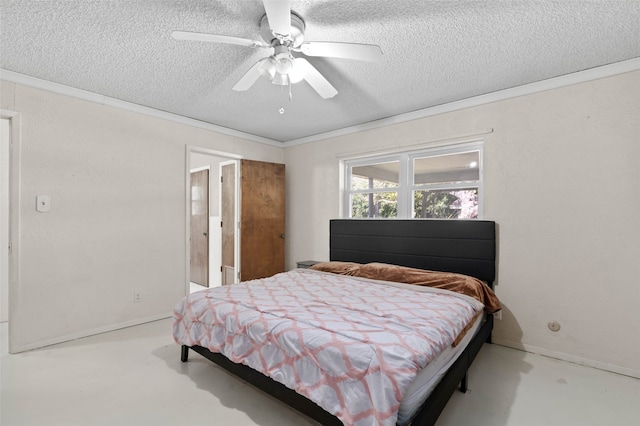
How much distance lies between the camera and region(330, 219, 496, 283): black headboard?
9.56ft

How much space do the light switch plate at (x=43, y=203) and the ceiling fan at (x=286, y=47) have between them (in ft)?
7.17

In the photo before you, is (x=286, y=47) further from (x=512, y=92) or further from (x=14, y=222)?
(x=14, y=222)

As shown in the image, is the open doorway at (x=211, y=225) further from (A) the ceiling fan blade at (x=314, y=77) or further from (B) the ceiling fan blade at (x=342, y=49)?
(B) the ceiling fan blade at (x=342, y=49)

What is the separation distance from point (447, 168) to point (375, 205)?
1.00m

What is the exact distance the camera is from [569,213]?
2.58 metres

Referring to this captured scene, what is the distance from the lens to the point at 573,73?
2.54 metres

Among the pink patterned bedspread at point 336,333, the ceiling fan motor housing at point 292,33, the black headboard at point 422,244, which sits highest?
the ceiling fan motor housing at point 292,33

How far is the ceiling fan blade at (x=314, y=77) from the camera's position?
1985mm

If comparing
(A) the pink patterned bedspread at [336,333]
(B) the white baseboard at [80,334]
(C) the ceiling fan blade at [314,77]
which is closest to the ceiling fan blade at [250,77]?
(C) the ceiling fan blade at [314,77]

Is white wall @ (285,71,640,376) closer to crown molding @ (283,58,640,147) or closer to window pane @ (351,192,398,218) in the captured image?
crown molding @ (283,58,640,147)

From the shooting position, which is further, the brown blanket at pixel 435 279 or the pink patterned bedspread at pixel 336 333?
the brown blanket at pixel 435 279

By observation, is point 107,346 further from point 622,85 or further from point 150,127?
point 622,85

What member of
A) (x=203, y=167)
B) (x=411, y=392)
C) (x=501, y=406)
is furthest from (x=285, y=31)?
(x=203, y=167)

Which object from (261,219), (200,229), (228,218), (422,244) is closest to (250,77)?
(422,244)
